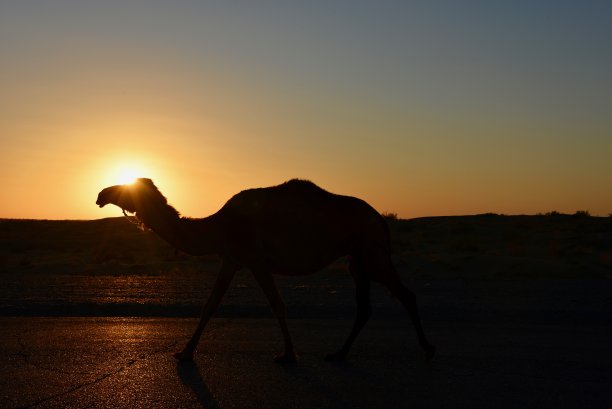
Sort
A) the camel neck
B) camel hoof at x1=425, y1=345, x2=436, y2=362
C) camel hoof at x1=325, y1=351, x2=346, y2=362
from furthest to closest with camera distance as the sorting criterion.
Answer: the camel neck < camel hoof at x1=325, y1=351, x2=346, y2=362 < camel hoof at x1=425, y1=345, x2=436, y2=362

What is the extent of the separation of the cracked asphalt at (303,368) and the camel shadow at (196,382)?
0.01 metres

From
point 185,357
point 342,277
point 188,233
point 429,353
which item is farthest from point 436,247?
point 185,357

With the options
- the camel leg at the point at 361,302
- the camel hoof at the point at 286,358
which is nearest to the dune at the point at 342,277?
the camel hoof at the point at 286,358

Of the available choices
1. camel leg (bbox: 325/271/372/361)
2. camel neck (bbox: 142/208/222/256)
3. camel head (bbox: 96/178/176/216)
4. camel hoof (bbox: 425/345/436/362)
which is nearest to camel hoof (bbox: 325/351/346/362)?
camel leg (bbox: 325/271/372/361)

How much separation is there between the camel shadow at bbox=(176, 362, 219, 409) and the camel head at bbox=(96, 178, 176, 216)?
2106 millimetres

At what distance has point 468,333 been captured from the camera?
12367 millimetres

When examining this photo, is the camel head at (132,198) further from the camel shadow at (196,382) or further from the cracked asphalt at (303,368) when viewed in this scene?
the camel shadow at (196,382)

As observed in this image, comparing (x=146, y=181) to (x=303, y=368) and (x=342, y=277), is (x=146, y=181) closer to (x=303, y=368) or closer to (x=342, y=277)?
(x=303, y=368)

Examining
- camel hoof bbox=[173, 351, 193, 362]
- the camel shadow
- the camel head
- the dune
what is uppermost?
the camel head

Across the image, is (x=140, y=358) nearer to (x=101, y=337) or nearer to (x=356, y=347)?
(x=101, y=337)

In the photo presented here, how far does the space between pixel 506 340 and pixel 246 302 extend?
7.20 meters

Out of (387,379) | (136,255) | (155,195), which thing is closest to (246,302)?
(155,195)

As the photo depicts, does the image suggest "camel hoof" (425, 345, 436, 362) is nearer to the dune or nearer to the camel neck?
the camel neck

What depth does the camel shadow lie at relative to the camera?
7.29 meters
